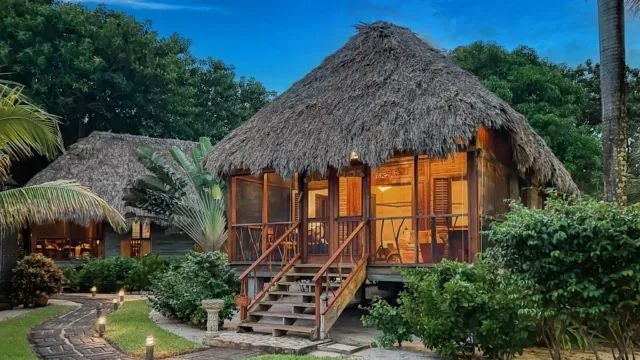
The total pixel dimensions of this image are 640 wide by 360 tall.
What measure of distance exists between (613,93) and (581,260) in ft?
16.6

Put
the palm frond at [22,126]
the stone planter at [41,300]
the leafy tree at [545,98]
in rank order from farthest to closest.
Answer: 1. the leafy tree at [545,98]
2. the stone planter at [41,300]
3. the palm frond at [22,126]

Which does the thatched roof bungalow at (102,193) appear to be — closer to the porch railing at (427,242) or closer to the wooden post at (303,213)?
the wooden post at (303,213)

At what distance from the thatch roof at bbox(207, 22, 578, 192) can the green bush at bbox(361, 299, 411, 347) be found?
2.88 m

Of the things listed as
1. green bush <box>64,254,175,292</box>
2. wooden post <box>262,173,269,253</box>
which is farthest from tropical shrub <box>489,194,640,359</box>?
green bush <box>64,254,175,292</box>

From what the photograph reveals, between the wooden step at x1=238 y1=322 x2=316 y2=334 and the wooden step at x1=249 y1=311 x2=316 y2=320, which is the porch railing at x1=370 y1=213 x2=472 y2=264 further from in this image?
the wooden step at x1=238 y1=322 x2=316 y2=334

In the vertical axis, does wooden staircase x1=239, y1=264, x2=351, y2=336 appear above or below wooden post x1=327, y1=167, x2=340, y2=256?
below

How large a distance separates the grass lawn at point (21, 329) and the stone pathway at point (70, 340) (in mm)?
163

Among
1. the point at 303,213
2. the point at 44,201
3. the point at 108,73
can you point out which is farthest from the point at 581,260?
the point at 108,73

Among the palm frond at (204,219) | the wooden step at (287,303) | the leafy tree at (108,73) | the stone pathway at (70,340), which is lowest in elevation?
the stone pathway at (70,340)

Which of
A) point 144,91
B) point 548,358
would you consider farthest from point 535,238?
point 144,91

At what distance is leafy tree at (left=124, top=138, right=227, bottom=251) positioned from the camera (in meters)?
17.0

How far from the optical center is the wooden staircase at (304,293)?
381 inches

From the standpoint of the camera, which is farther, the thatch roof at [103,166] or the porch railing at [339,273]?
the thatch roof at [103,166]

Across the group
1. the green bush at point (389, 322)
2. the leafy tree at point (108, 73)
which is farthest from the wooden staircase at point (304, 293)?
the leafy tree at point (108, 73)
